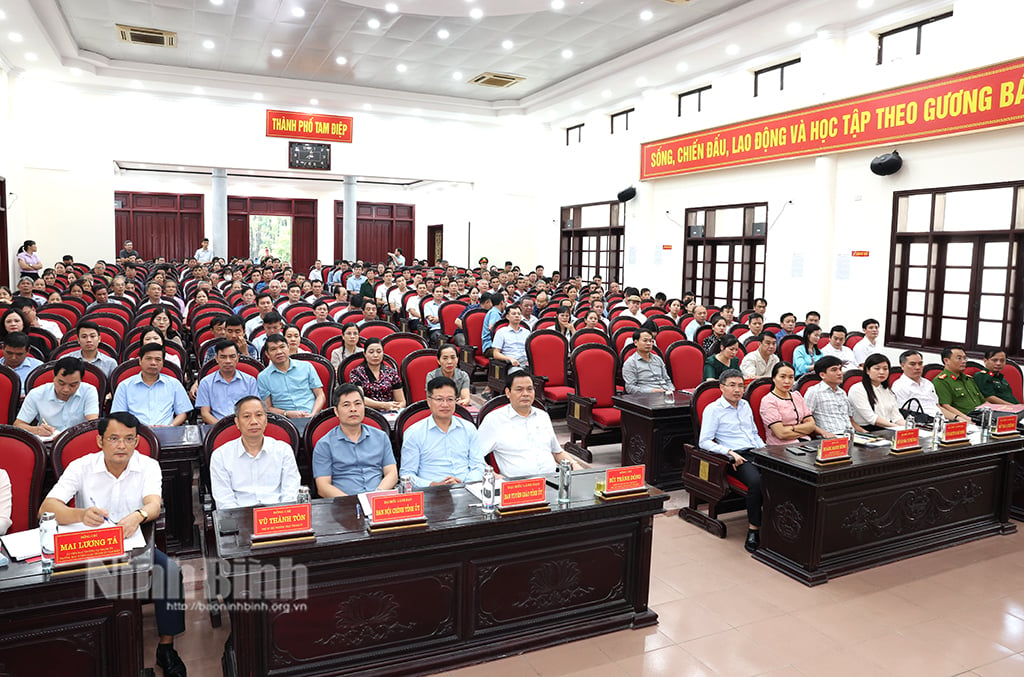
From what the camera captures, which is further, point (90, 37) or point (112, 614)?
point (90, 37)

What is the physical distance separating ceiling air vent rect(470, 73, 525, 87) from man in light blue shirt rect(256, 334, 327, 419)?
10.8m

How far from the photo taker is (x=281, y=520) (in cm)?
258

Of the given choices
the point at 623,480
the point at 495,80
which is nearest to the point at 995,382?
the point at 623,480

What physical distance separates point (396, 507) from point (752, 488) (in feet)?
7.76

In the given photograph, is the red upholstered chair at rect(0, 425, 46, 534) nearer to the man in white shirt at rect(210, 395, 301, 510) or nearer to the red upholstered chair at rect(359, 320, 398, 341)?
the man in white shirt at rect(210, 395, 301, 510)

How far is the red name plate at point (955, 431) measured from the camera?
4.28 metres

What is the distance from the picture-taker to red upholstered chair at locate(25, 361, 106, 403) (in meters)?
4.44

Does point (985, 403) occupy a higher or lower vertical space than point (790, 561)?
higher

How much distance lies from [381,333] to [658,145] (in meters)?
8.26

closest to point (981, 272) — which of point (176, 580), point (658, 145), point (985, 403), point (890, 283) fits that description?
point (890, 283)

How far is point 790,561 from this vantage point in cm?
390

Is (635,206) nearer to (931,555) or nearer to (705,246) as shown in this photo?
(705,246)

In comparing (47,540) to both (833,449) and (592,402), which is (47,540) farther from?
(592,402)

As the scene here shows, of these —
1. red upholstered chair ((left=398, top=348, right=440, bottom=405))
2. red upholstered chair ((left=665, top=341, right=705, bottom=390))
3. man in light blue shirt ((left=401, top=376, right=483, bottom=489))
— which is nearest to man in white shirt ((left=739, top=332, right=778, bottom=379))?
red upholstered chair ((left=665, top=341, right=705, bottom=390))
